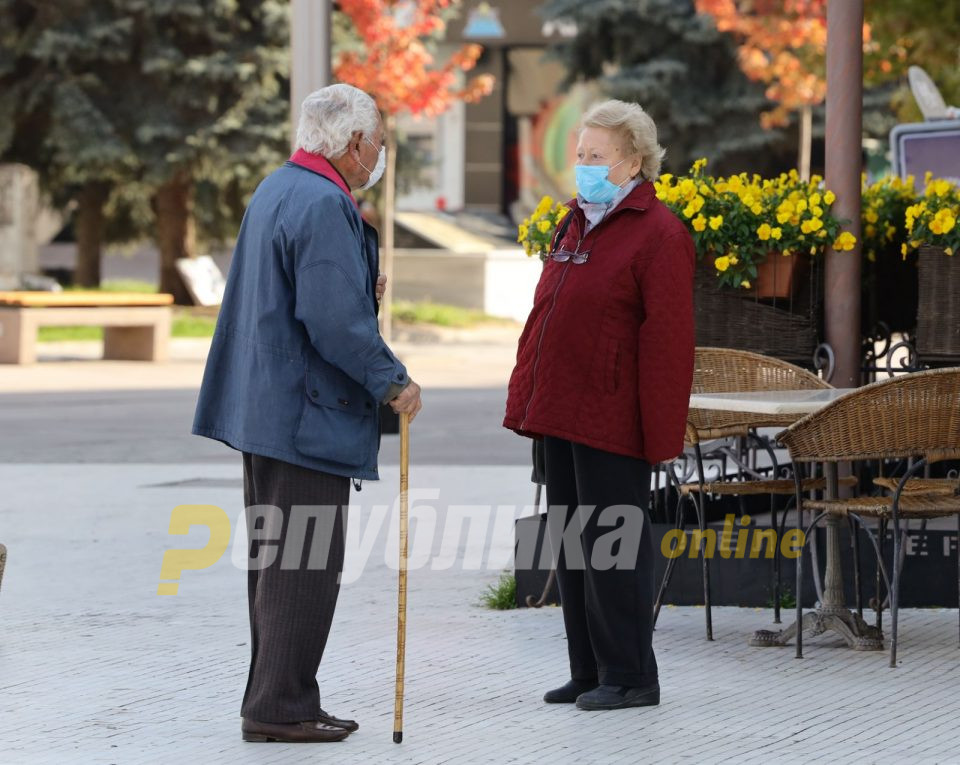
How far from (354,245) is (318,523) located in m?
0.81

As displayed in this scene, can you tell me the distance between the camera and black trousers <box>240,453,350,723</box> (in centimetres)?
529

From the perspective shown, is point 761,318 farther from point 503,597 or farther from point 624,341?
point 624,341

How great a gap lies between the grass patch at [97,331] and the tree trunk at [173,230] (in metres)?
3.42

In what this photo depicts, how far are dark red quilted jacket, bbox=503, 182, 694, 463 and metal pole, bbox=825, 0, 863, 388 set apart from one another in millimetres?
2404

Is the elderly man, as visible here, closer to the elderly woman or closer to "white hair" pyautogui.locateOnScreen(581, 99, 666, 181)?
the elderly woman

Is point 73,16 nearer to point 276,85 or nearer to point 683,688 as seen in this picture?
point 276,85

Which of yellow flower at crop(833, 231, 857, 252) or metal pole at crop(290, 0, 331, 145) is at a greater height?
metal pole at crop(290, 0, 331, 145)

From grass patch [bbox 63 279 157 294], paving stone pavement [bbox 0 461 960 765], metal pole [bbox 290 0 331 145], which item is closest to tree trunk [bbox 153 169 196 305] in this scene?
grass patch [bbox 63 279 157 294]

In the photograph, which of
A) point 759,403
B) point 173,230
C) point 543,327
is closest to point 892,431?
point 759,403

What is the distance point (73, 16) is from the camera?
2834cm

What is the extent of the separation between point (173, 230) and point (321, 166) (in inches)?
1007

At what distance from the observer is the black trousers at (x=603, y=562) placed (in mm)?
5641

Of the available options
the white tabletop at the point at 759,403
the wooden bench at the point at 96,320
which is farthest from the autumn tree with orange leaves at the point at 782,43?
the white tabletop at the point at 759,403

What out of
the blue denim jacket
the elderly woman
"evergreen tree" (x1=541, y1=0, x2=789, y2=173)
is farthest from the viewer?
"evergreen tree" (x1=541, y1=0, x2=789, y2=173)
